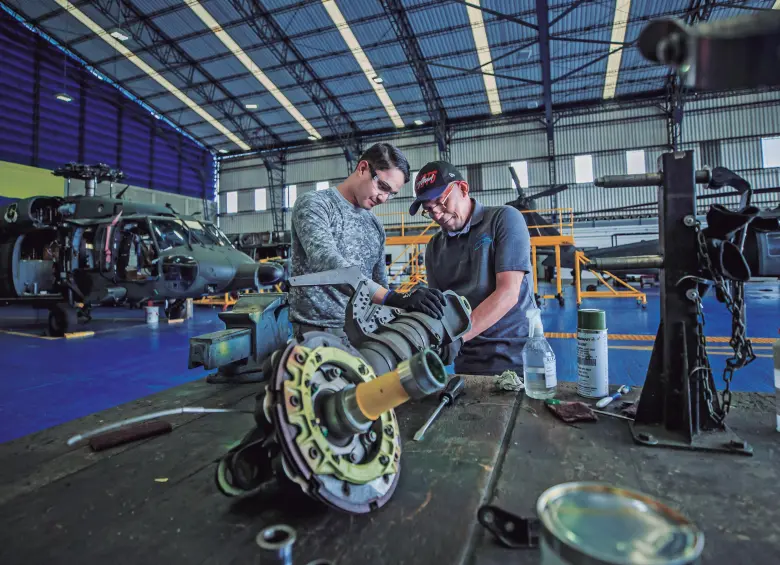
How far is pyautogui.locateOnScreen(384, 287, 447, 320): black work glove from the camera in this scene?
1.02 metres

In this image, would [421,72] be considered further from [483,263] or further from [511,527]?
[511,527]

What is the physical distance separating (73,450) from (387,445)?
2.43 feet

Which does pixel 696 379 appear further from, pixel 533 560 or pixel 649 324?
pixel 649 324

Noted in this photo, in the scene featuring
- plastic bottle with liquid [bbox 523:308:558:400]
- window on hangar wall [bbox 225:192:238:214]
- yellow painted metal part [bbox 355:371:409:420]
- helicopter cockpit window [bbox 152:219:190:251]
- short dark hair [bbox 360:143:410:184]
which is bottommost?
plastic bottle with liquid [bbox 523:308:558:400]

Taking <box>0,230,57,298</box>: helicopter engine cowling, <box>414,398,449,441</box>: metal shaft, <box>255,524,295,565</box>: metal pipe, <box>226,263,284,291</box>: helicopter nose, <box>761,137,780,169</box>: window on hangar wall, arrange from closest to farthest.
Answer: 1. <box>255,524,295,565</box>: metal pipe
2. <box>414,398,449,441</box>: metal shaft
3. <box>226,263,284,291</box>: helicopter nose
4. <box>0,230,57,298</box>: helicopter engine cowling
5. <box>761,137,780,169</box>: window on hangar wall

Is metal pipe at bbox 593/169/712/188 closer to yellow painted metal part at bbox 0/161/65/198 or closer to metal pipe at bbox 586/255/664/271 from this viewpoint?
metal pipe at bbox 586/255/664/271

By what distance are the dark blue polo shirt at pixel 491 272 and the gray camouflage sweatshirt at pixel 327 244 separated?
0.40 meters

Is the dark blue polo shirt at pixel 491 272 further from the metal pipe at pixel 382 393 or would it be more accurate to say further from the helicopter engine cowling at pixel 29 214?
the helicopter engine cowling at pixel 29 214

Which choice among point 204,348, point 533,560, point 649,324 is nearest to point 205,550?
point 533,560

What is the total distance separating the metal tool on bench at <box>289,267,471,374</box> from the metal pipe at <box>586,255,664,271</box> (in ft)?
1.11

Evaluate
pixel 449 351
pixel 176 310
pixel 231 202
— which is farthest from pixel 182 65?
pixel 449 351

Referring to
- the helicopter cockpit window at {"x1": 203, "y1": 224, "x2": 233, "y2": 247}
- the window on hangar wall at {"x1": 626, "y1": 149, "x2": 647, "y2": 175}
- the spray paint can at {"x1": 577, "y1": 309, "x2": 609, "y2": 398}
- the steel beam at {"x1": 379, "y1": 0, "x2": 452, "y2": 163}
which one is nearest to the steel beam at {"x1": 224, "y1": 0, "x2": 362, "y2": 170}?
the steel beam at {"x1": 379, "y1": 0, "x2": 452, "y2": 163}

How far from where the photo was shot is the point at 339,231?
5.99ft

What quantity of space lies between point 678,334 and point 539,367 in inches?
15.2
